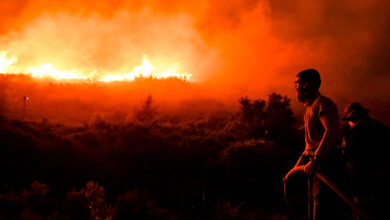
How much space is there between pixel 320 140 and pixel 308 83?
765 millimetres

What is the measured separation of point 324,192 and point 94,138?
16059 millimetres

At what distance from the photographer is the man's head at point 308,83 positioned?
3543mm

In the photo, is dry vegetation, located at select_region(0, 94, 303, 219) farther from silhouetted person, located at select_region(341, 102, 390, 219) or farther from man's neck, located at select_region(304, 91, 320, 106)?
man's neck, located at select_region(304, 91, 320, 106)

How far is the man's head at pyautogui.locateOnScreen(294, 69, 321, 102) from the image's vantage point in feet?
11.6

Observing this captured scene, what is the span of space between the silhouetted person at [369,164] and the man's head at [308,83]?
2.62 ft

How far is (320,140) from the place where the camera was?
3387 millimetres

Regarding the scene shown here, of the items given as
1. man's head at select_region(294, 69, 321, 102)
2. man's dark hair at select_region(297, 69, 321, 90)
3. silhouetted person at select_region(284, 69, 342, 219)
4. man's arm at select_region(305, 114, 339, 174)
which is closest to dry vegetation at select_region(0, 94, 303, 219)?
silhouetted person at select_region(284, 69, 342, 219)

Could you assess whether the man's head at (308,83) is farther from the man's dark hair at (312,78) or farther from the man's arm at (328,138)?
the man's arm at (328,138)

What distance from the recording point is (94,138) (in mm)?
17094

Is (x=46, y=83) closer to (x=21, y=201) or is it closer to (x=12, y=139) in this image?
(x=12, y=139)

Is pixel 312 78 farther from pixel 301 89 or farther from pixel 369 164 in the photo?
pixel 369 164

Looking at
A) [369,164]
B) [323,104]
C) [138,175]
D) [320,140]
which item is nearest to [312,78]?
[323,104]

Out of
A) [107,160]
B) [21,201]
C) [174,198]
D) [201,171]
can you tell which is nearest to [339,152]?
[21,201]

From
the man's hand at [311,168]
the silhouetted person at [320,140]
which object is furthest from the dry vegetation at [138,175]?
the man's hand at [311,168]
